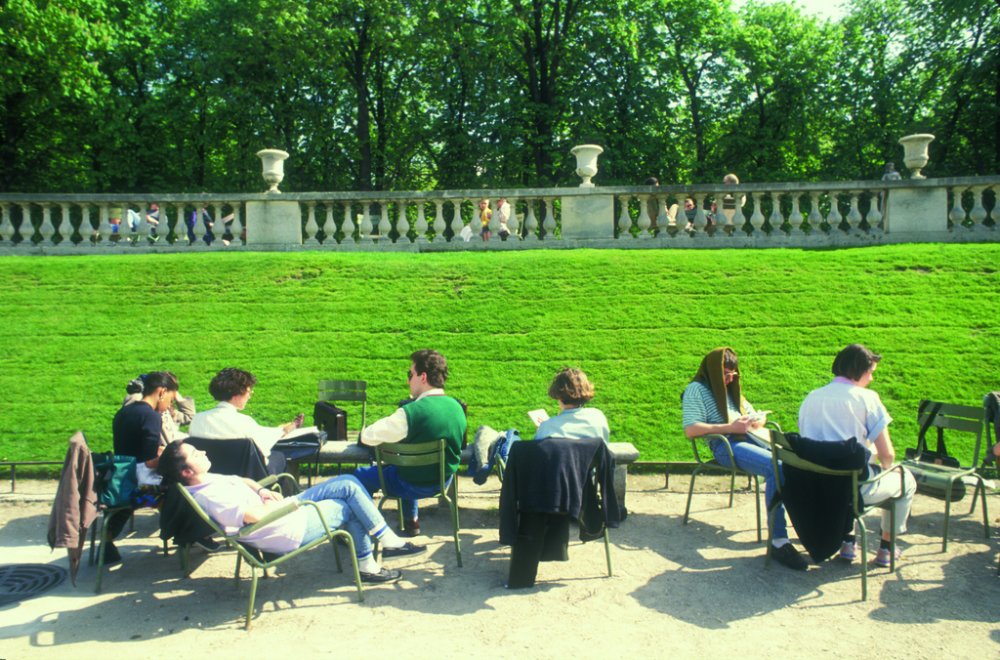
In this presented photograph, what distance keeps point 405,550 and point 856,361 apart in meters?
3.46

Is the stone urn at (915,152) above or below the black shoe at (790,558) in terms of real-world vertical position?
above

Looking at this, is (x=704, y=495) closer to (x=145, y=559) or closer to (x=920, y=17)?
(x=145, y=559)

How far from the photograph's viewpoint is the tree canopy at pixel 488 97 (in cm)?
2584

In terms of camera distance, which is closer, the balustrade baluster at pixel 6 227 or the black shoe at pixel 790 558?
the black shoe at pixel 790 558

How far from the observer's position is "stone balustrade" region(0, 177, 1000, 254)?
42.7ft

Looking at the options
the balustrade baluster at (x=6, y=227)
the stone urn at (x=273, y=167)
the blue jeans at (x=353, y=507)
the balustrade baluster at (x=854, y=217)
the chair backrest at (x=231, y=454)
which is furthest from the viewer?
the balustrade baluster at (x=6, y=227)

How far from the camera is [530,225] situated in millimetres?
13469

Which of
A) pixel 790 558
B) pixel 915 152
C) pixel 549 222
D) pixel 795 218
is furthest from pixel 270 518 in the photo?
pixel 915 152

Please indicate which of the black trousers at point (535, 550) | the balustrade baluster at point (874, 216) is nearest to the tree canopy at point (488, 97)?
the balustrade baluster at point (874, 216)

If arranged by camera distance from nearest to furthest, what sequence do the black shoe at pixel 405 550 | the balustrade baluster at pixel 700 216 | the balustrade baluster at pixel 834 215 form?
1. the black shoe at pixel 405 550
2. the balustrade baluster at pixel 834 215
3. the balustrade baluster at pixel 700 216

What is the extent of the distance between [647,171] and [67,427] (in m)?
23.8

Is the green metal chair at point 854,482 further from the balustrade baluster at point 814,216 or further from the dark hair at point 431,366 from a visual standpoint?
the balustrade baluster at point 814,216

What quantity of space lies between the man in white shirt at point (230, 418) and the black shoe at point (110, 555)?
0.98m

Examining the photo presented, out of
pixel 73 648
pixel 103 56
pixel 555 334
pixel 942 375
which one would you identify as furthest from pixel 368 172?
pixel 73 648
